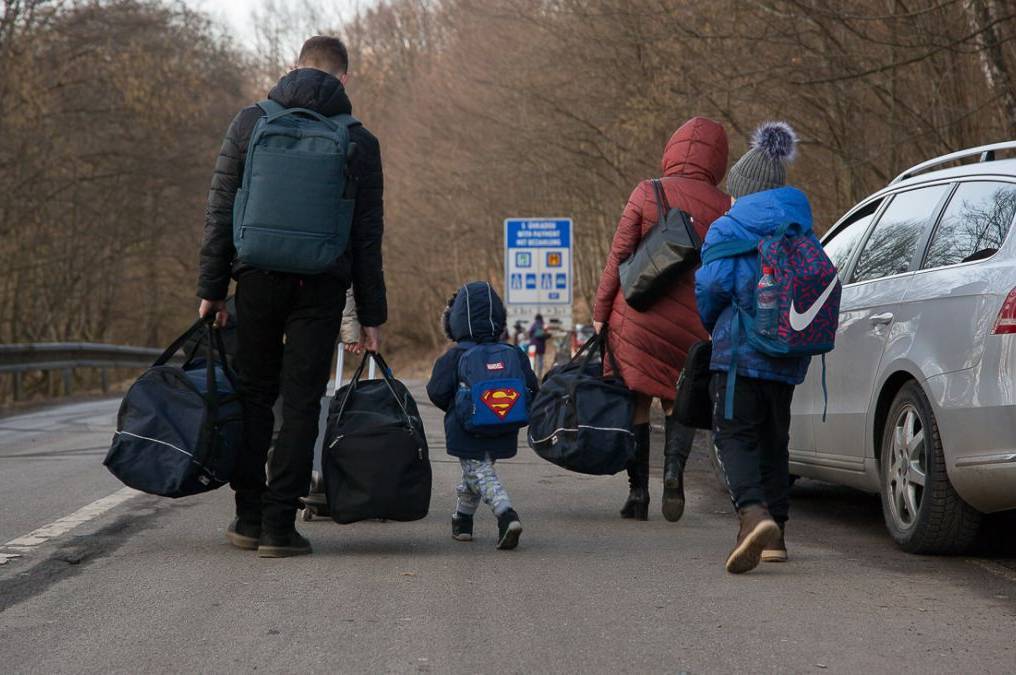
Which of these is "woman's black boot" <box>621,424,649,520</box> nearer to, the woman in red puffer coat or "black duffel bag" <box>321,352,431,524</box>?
the woman in red puffer coat

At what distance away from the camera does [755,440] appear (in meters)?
5.80

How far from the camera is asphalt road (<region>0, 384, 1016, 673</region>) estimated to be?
13.5 feet

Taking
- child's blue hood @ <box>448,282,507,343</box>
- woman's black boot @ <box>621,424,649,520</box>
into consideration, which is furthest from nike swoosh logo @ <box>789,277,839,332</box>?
woman's black boot @ <box>621,424,649,520</box>

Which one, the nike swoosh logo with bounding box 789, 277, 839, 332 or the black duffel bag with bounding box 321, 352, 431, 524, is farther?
the black duffel bag with bounding box 321, 352, 431, 524

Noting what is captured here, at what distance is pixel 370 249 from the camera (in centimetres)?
587

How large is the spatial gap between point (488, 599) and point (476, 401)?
1527 mm

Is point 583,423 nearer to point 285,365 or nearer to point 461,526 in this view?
point 461,526

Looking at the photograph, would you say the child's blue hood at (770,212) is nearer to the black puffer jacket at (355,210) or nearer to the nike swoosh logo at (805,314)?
the nike swoosh logo at (805,314)

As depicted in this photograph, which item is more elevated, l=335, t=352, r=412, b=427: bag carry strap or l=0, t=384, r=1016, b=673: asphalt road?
l=335, t=352, r=412, b=427: bag carry strap

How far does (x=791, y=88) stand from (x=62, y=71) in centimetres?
1680

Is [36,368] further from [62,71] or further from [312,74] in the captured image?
[312,74]

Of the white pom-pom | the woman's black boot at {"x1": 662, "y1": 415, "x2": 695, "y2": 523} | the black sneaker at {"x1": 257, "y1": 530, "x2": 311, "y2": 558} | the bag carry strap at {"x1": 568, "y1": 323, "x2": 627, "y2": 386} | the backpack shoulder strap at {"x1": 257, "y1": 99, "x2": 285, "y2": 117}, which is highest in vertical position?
the backpack shoulder strap at {"x1": 257, "y1": 99, "x2": 285, "y2": 117}

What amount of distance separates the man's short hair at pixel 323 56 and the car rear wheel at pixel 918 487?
2.82m

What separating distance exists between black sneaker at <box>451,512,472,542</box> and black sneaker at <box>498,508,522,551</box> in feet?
1.14
